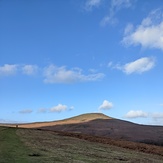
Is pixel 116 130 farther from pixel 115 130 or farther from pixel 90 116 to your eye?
pixel 90 116

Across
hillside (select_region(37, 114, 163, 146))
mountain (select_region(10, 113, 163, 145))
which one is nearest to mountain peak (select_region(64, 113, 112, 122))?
mountain (select_region(10, 113, 163, 145))

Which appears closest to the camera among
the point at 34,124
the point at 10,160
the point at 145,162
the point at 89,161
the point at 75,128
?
the point at 10,160

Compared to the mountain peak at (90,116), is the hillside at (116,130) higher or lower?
lower

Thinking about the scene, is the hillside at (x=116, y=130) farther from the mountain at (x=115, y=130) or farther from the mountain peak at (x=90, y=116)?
the mountain peak at (x=90, y=116)

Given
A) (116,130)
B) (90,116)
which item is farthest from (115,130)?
(90,116)

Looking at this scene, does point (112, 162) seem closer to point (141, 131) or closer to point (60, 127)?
point (141, 131)

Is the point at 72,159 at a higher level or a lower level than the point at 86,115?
lower

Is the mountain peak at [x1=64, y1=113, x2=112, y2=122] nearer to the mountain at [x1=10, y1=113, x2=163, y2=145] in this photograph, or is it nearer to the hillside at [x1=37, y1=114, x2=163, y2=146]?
the mountain at [x1=10, y1=113, x2=163, y2=145]

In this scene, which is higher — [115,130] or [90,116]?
[90,116]

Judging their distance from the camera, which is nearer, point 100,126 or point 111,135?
point 111,135

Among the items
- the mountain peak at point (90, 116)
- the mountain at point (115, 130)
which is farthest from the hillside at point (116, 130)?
the mountain peak at point (90, 116)

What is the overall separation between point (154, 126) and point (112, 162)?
5631 cm

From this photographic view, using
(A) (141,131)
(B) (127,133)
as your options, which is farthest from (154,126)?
(B) (127,133)

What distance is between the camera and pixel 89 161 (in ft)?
66.4
